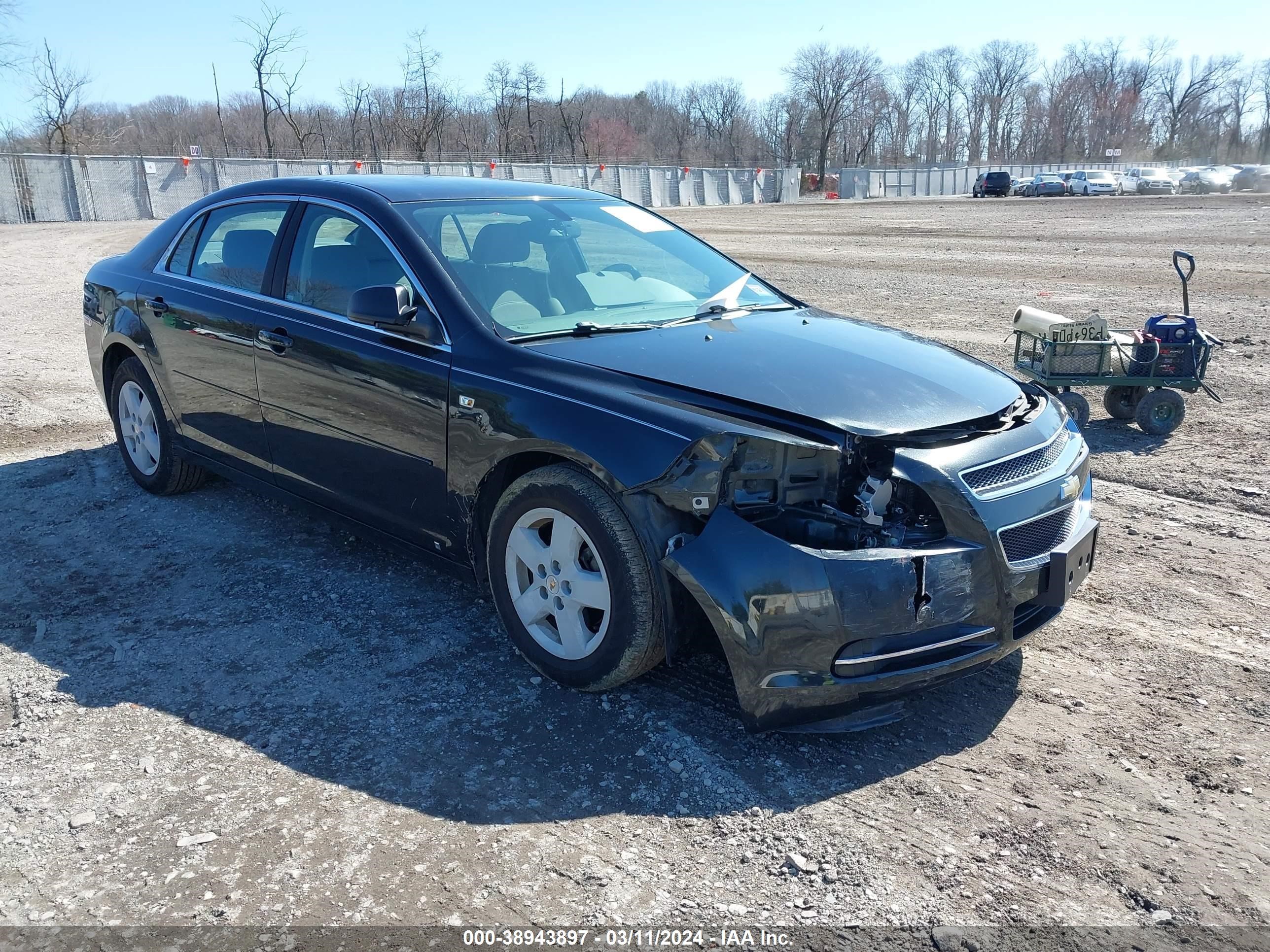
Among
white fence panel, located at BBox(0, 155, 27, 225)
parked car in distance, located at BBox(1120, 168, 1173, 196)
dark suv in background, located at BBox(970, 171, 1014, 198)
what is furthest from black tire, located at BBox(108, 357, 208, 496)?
parked car in distance, located at BBox(1120, 168, 1173, 196)

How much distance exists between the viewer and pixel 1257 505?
541 centimetres

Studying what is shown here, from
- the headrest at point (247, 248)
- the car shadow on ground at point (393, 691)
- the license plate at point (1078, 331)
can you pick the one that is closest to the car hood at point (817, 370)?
the car shadow on ground at point (393, 691)

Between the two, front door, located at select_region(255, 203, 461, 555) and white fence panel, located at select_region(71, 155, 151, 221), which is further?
white fence panel, located at select_region(71, 155, 151, 221)

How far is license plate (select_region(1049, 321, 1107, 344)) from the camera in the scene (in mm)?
6891

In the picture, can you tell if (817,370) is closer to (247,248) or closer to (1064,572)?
(1064,572)

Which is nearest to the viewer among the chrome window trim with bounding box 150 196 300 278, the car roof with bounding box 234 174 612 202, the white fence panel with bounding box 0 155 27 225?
the car roof with bounding box 234 174 612 202

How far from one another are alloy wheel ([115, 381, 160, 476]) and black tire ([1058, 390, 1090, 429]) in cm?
596

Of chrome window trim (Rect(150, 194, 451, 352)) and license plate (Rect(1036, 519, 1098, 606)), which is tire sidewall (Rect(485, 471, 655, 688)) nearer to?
chrome window trim (Rect(150, 194, 451, 352))

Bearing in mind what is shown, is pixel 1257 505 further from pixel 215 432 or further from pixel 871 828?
pixel 215 432

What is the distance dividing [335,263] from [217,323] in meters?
0.87

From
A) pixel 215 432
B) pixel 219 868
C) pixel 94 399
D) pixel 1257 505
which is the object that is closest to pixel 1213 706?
pixel 1257 505

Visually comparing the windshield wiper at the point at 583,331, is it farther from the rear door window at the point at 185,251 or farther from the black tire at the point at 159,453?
the black tire at the point at 159,453

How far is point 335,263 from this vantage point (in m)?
4.33

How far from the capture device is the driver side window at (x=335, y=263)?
4.12 metres
